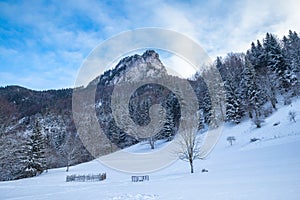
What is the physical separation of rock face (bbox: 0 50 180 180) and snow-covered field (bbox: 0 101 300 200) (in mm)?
3869

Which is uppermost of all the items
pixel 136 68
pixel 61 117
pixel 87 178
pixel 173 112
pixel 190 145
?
pixel 136 68

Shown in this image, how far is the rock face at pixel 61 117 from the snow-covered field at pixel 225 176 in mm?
3869

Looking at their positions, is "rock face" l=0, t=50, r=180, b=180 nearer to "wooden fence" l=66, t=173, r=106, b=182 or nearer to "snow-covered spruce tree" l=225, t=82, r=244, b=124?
"wooden fence" l=66, t=173, r=106, b=182

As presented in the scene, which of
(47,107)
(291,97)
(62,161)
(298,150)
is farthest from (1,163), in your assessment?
(47,107)

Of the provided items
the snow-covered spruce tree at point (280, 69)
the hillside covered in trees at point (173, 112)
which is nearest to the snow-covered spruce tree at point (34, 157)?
the hillside covered in trees at point (173, 112)

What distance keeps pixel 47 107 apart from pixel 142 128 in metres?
48.6

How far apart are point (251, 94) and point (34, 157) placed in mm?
33043

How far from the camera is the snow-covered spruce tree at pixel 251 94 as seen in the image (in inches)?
1380

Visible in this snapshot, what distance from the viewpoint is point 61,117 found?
2884 inches

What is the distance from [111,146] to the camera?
158ft

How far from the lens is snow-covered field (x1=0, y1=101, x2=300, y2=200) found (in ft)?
32.3

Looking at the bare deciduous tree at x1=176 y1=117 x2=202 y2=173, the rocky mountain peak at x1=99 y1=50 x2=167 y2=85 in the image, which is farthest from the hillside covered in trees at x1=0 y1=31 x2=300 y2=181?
the rocky mountain peak at x1=99 y1=50 x2=167 y2=85

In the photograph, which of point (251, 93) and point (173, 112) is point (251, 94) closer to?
point (251, 93)

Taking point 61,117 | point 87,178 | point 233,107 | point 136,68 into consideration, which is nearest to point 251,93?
point 233,107
